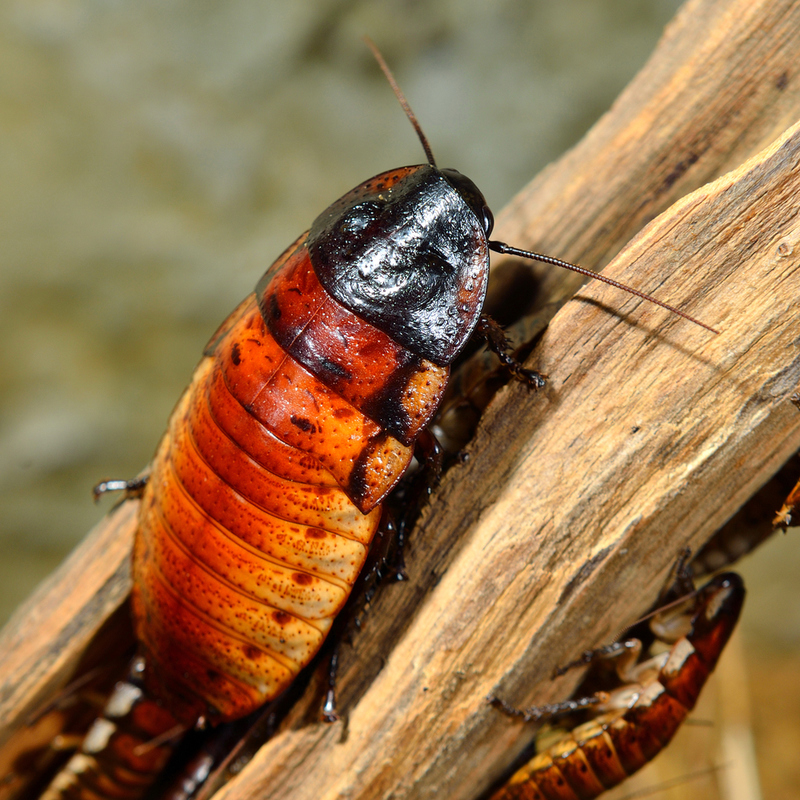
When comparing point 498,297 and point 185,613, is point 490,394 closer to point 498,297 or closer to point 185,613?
point 498,297

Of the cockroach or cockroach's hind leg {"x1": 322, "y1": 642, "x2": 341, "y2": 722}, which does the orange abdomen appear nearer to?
the cockroach

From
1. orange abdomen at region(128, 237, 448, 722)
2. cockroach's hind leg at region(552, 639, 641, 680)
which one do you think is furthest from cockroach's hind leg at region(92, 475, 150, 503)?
cockroach's hind leg at region(552, 639, 641, 680)

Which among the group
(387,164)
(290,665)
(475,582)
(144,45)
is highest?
(144,45)

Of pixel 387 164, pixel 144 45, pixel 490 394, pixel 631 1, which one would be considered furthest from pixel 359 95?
pixel 490 394

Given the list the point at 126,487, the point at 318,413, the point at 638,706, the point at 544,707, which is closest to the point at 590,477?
the point at 318,413

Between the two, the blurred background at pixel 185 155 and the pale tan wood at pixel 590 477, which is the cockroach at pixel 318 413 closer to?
the pale tan wood at pixel 590 477

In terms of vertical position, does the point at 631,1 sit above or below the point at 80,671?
above
